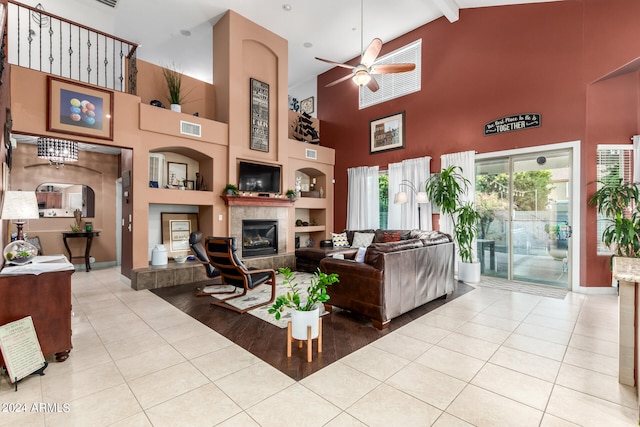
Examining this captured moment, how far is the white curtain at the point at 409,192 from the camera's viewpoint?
6.52 metres

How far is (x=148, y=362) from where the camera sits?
98.4 inches

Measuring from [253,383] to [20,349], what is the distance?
178 cm

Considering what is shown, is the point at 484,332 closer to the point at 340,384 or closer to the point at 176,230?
the point at 340,384

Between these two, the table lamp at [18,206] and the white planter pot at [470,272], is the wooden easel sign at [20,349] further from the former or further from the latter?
the white planter pot at [470,272]

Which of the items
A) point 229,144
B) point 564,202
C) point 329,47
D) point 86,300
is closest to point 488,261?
point 564,202

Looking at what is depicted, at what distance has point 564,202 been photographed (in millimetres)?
5039

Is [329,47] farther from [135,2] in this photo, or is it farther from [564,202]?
[564,202]

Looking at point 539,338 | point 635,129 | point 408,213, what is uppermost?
point 635,129

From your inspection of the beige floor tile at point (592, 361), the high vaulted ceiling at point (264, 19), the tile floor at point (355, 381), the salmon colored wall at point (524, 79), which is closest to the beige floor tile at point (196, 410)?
the tile floor at point (355, 381)

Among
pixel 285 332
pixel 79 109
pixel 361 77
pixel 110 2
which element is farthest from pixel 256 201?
pixel 110 2

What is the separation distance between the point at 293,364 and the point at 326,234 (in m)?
6.16

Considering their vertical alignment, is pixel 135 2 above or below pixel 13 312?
above

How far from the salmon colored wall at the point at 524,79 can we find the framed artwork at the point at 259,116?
112 inches

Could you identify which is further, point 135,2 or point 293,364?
point 135,2
